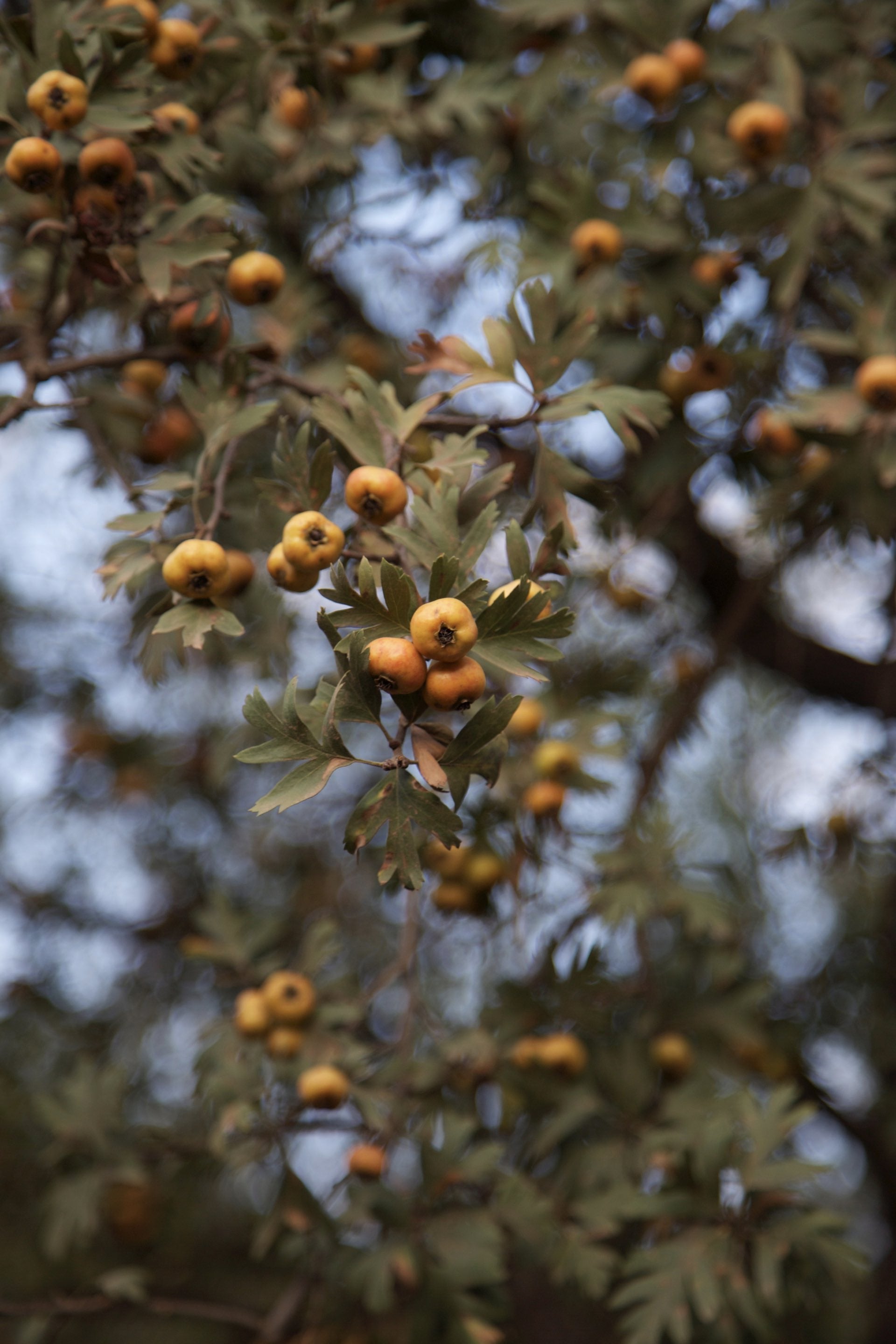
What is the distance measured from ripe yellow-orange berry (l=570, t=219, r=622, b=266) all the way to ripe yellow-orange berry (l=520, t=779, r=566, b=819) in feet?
4.02

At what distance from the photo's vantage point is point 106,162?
1768 millimetres

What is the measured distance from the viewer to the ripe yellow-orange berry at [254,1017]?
2.21 m

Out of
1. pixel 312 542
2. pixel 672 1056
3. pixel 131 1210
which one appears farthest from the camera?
pixel 131 1210

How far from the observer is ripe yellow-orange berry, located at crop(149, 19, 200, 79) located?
198 cm

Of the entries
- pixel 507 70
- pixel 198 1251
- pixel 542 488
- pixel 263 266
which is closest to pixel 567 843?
pixel 542 488

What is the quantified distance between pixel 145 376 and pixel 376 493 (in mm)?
1228

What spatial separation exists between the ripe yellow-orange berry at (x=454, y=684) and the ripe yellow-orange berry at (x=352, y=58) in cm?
162

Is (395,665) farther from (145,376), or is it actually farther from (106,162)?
(145,376)

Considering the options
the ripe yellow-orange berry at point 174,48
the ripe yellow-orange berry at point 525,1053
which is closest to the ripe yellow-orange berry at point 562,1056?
the ripe yellow-orange berry at point 525,1053

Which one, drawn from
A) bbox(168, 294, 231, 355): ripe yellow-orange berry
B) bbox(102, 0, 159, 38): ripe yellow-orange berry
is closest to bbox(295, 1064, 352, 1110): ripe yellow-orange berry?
bbox(168, 294, 231, 355): ripe yellow-orange berry

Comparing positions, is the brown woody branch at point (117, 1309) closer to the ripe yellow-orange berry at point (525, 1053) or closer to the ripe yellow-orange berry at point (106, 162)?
the ripe yellow-orange berry at point (525, 1053)

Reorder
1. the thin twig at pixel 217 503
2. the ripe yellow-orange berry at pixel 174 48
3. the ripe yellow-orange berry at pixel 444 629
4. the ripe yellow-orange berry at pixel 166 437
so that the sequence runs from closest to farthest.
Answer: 1. the ripe yellow-orange berry at pixel 444 629
2. the thin twig at pixel 217 503
3. the ripe yellow-orange berry at pixel 174 48
4. the ripe yellow-orange berry at pixel 166 437

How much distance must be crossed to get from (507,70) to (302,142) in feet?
2.11

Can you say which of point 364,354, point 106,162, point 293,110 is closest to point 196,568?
point 106,162
